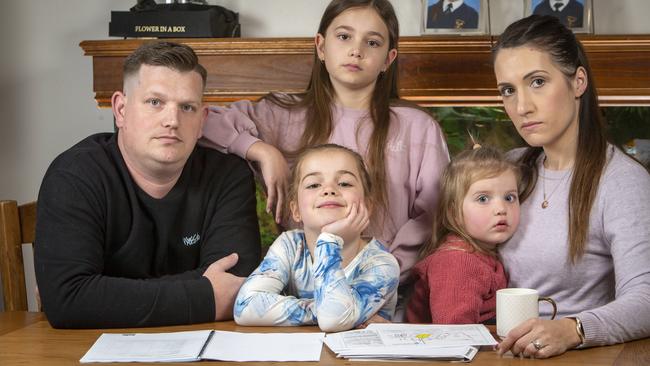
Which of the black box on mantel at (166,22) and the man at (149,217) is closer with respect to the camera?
the man at (149,217)

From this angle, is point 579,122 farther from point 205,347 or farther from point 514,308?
point 205,347

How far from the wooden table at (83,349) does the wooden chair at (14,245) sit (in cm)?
27

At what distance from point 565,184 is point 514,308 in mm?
458

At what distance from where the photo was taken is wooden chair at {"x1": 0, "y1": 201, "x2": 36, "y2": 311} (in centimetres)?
215

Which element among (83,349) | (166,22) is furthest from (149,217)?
(166,22)

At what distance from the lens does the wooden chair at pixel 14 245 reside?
215cm

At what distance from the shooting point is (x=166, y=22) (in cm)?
313

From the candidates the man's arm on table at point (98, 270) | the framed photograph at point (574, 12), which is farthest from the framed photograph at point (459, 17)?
the man's arm on table at point (98, 270)

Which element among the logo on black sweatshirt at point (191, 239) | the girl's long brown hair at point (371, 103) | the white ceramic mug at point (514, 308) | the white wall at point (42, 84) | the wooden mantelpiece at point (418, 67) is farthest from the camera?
the white wall at point (42, 84)

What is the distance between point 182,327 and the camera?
1.82 metres

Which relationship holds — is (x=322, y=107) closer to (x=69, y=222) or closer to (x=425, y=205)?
(x=425, y=205)

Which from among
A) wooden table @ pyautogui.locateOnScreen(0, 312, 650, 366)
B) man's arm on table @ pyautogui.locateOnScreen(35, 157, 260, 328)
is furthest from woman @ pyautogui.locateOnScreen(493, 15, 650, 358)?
man's arm on table @ pyautogui.locateOnScreen(35, 157, 260, 328)

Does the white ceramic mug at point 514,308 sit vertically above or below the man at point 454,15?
below

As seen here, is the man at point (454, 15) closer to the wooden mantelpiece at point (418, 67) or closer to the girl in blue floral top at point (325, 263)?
the wooden mantelpiece at point (418, 67)
